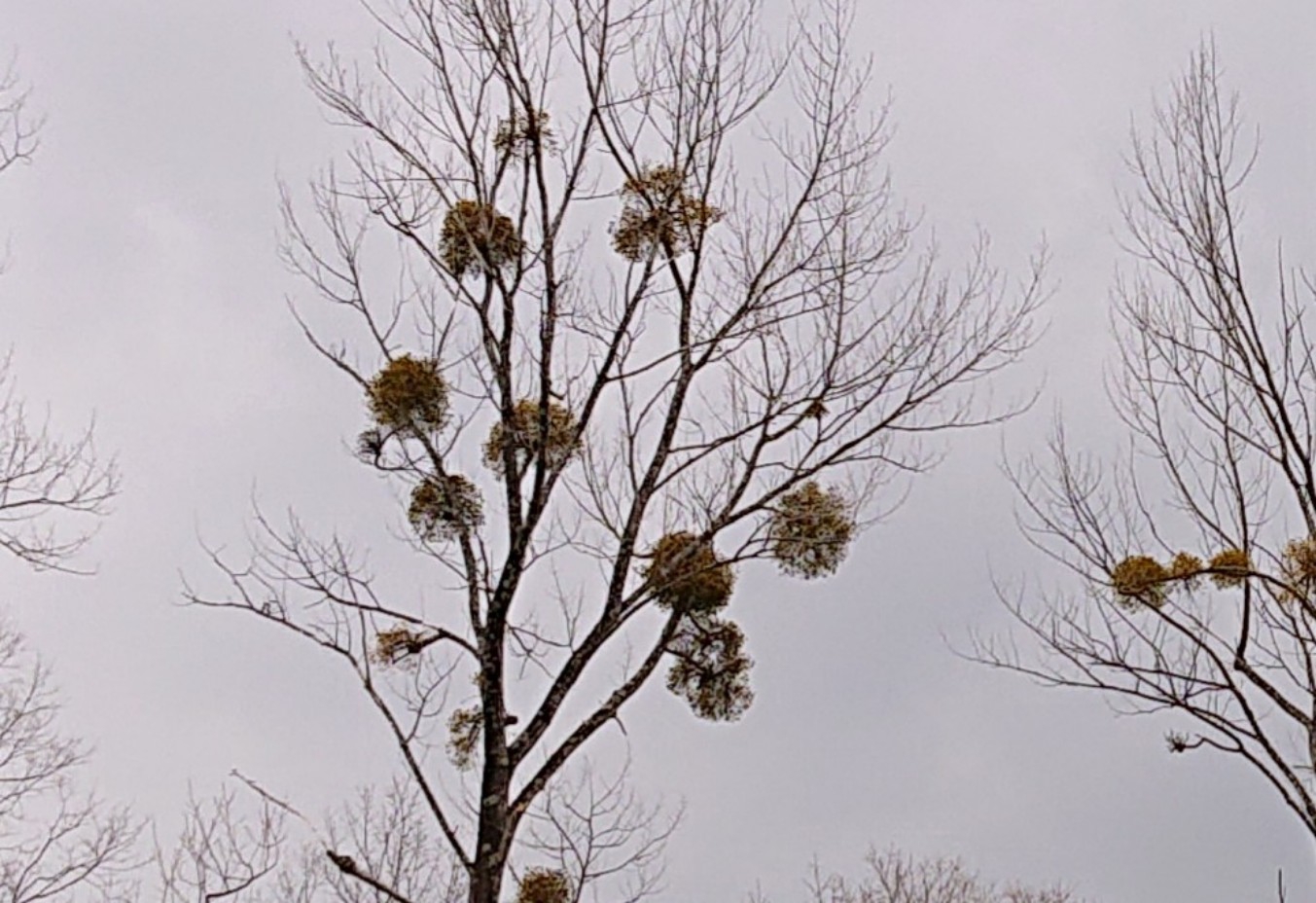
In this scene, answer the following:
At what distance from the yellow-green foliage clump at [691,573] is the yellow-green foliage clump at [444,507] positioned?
68 centimetres

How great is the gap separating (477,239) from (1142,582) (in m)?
3.07

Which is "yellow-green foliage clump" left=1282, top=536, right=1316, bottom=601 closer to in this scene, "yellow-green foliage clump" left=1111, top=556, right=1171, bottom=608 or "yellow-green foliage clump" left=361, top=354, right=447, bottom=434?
"yellow-green foliage clump" left=1111, top=556, right=1171, bottom=608

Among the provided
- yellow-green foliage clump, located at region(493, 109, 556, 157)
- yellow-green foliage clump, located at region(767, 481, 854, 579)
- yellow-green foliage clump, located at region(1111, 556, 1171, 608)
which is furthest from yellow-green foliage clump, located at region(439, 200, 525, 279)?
yellow-green foliage clump, located at region(1111, 556, 1171, 608)

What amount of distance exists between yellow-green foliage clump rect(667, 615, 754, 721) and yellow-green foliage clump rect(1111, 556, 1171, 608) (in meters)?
1.76

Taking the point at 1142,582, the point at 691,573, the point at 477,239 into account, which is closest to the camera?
the point at 691,573

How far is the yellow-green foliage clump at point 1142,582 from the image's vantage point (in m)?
6.65

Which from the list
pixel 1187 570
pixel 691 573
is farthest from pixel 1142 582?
pixel 691 573

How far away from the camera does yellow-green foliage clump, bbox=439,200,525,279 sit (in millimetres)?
5949

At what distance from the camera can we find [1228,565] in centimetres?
657

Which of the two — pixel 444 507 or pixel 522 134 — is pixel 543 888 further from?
pixel 522 134

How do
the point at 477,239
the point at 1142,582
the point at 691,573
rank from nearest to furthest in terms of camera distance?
1. the point at 691,573
2. the point at 477,239
3. the point at 1142,582

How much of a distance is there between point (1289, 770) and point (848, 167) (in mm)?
2916

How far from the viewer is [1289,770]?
627cm

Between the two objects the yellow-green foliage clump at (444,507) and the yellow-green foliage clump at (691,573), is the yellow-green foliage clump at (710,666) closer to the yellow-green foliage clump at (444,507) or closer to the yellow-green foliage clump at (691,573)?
the yellow-green foliage clump at (691,573)
